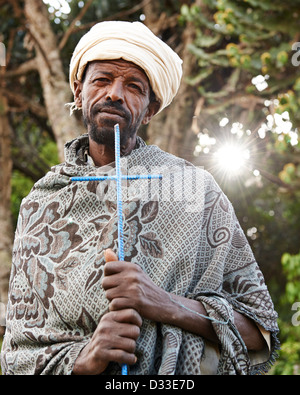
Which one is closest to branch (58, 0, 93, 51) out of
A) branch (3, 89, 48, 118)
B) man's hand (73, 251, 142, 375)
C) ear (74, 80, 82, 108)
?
branch (3, 89, 48, 118)

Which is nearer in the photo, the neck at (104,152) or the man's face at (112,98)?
the man's face at (112,98)

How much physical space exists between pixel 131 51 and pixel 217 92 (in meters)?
5.55

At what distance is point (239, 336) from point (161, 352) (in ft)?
0.93

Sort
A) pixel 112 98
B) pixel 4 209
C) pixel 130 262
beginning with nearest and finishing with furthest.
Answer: pixel 130 262
pixel 112 98
pixel 4 209

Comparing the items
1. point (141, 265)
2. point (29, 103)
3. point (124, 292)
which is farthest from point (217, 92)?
point (124, 292)

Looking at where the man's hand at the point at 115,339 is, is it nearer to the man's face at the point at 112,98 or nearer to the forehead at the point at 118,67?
the man's face at the point at 112,98

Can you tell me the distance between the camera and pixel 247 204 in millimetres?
8352

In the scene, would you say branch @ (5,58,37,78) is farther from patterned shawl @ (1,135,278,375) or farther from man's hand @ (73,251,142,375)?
man's hand @ (73,251,142,375)

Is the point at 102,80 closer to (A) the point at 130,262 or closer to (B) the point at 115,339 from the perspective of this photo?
(A) the point at 130,262

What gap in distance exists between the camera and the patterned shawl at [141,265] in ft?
5.85

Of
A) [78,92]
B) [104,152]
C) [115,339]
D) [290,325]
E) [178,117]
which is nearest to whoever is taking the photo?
[115,339]

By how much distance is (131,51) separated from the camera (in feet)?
6.79

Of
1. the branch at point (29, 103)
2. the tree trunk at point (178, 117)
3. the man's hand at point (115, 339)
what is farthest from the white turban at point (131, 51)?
the branch at point (29, 103)
